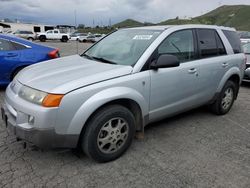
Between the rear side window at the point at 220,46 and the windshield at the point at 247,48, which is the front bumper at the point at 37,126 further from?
the windshield at the point at 247,48

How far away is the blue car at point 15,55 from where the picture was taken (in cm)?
568

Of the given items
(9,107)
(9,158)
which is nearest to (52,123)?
(9,107)

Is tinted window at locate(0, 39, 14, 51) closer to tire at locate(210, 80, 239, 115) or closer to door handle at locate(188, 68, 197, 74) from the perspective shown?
door handle at locate(188, 68, 197, 74)

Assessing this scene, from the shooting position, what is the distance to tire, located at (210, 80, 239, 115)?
461cm

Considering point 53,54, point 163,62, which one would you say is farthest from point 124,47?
point 53,54

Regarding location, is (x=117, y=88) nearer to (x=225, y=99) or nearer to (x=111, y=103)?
(x=111, y=103)

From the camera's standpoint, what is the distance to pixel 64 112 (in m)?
2.58

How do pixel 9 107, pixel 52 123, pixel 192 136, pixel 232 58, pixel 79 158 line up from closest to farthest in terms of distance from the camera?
1. pixel 52 123
2. pixel 9 107
3. pixel 79 158
4. pixel 192 136
5. pixel 232 58

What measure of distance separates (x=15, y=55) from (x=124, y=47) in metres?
3.35

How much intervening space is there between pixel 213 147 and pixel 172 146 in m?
0.60

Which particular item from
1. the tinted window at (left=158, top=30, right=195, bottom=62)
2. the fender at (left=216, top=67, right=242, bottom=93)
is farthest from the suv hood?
the fender at (left=216, top=67, right=242, bottom=93)

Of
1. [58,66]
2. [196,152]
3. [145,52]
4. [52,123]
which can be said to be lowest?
[196,152]

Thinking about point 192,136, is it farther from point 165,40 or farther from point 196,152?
point 165,40

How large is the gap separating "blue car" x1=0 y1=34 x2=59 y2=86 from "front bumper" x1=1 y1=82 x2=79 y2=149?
10.8 ft
